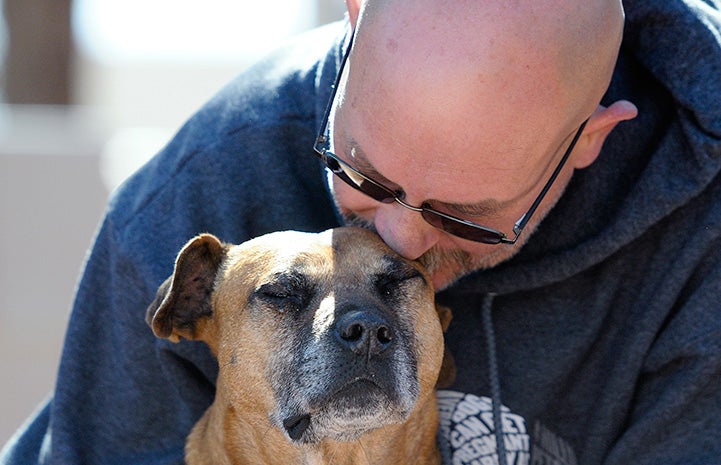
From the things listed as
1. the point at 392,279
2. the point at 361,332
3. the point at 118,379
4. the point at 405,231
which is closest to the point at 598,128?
Result: the point at 405,231

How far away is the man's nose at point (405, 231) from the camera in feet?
10.5

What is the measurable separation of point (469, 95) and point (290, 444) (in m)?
1.12

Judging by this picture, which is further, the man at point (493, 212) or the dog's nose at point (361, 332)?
the man at point (493, 212)

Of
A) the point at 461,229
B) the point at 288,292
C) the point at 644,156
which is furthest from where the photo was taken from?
the point at 644,156

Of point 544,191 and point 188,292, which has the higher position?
point 544,191

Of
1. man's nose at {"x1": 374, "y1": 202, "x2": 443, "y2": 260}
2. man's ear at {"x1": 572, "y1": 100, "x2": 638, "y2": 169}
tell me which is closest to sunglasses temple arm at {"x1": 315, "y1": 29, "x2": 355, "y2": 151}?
man's nose at {"x1": 374, "y1": 202, "x2": 443, "y2": 260}

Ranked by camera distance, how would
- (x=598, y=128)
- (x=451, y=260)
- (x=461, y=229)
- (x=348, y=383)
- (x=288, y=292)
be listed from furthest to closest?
1. (x=451, y=260)
2. (x=598, y=128)
3. (x=461, y=229)
4. (x=288, y=292)
5. (x=348, y=383)

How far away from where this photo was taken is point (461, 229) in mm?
3152

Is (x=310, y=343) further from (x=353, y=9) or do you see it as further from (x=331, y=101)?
(x=353, y=9)

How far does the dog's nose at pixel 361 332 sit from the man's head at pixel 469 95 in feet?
1.44

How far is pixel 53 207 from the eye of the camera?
707 cm

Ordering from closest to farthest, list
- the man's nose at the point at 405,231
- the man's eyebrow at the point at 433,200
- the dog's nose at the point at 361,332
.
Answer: the dog's nose at the point at 361,332 < the man's eyebrow at the point at 433,200 < the man's nose at the point at 405,231

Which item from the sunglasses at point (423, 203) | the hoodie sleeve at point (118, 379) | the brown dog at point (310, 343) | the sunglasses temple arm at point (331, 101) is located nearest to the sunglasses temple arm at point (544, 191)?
the sunglasses at point (423, 203)

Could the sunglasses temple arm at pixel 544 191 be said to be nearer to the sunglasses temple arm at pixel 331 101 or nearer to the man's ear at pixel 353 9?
the sunglasses temple arm at pixel 331 101
